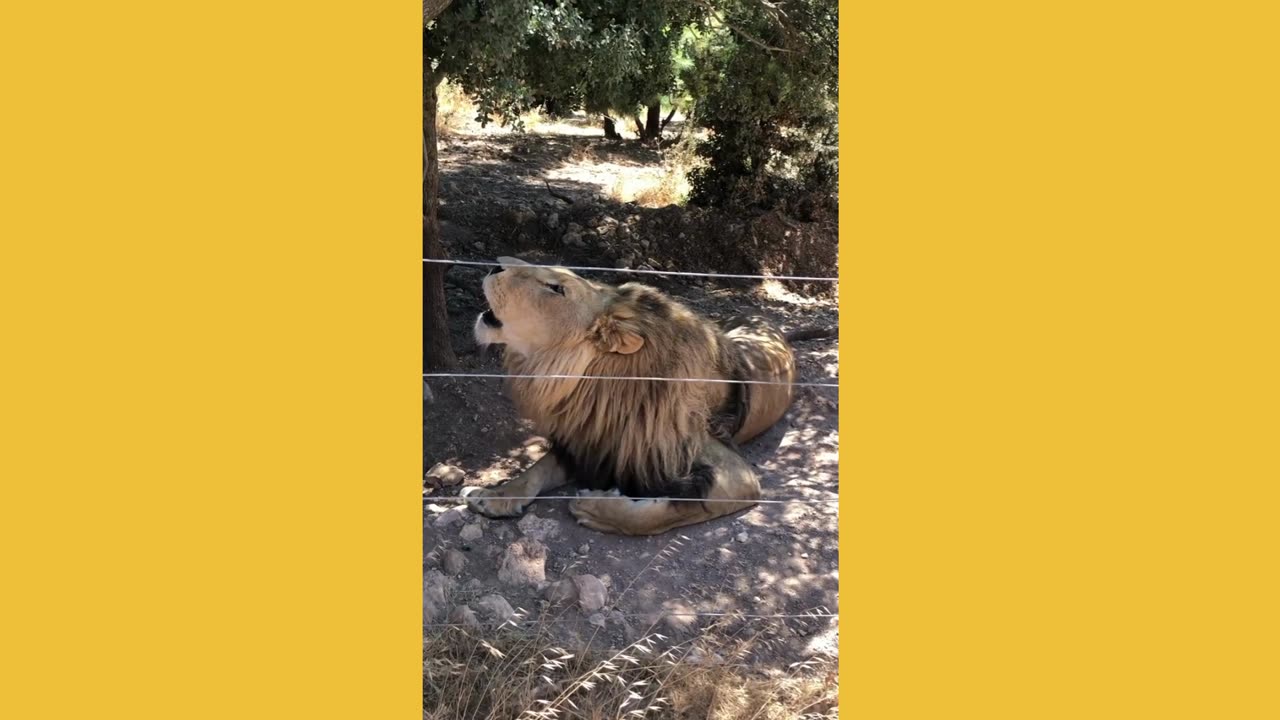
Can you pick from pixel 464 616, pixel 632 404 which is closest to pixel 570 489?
pixel 632 404

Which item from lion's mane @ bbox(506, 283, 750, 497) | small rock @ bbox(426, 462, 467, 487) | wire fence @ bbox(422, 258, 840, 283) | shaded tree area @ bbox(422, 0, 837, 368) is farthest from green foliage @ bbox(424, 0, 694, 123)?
small rock @ bbox(426, 462, 467, 487)

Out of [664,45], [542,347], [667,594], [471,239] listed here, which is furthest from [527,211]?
[667,594]

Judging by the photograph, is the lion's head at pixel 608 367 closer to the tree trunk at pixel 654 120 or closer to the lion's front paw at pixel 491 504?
the lion's front paw at pixel 491 504

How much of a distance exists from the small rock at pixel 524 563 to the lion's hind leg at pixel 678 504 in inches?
8.5

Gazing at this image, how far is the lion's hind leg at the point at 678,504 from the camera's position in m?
4.48

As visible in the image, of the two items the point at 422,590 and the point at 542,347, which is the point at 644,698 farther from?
the point at 542,347

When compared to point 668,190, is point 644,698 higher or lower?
lower

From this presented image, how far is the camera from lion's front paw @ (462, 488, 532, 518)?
14.4 ft

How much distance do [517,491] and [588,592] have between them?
0.51 m

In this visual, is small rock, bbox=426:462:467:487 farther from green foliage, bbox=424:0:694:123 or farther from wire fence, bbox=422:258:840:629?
green foliage, bbox=424:0:694:123

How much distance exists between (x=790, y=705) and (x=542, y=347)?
1.80 m

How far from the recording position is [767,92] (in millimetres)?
4664

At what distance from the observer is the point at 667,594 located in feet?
14.6

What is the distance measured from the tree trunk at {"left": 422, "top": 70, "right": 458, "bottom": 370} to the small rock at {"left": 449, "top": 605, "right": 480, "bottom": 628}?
0.98m
